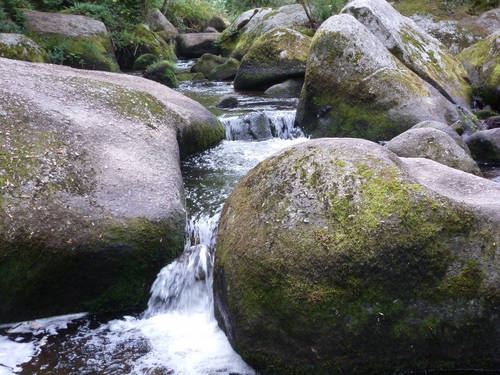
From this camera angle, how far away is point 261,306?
10.3ft

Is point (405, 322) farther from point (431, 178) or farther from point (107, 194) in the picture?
point (107, 194)

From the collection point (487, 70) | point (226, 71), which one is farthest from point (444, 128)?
point (226, 71)

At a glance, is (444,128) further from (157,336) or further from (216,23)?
(216,23)

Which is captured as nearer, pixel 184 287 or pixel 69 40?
pixel 184 287

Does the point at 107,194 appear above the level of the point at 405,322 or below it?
above

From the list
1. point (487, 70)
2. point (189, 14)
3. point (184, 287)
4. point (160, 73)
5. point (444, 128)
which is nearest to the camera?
point (184, 287)

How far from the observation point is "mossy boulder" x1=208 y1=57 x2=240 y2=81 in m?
15.2

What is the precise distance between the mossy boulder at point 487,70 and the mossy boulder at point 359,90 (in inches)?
87.9

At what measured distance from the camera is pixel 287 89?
1193cm

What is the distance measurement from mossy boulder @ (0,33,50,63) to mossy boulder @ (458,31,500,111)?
9.89m

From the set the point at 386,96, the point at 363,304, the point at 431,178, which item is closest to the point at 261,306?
the point at 363,304

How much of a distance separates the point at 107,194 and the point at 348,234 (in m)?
2.30

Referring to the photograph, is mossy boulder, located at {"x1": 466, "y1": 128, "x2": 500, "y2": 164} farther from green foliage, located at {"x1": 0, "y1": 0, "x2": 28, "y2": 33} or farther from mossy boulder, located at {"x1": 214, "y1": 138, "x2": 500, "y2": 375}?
green foliage, located at {"x1": 0, "y1": 0, "x2": 28, "y2": 33}

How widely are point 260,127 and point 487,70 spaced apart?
5.55m
